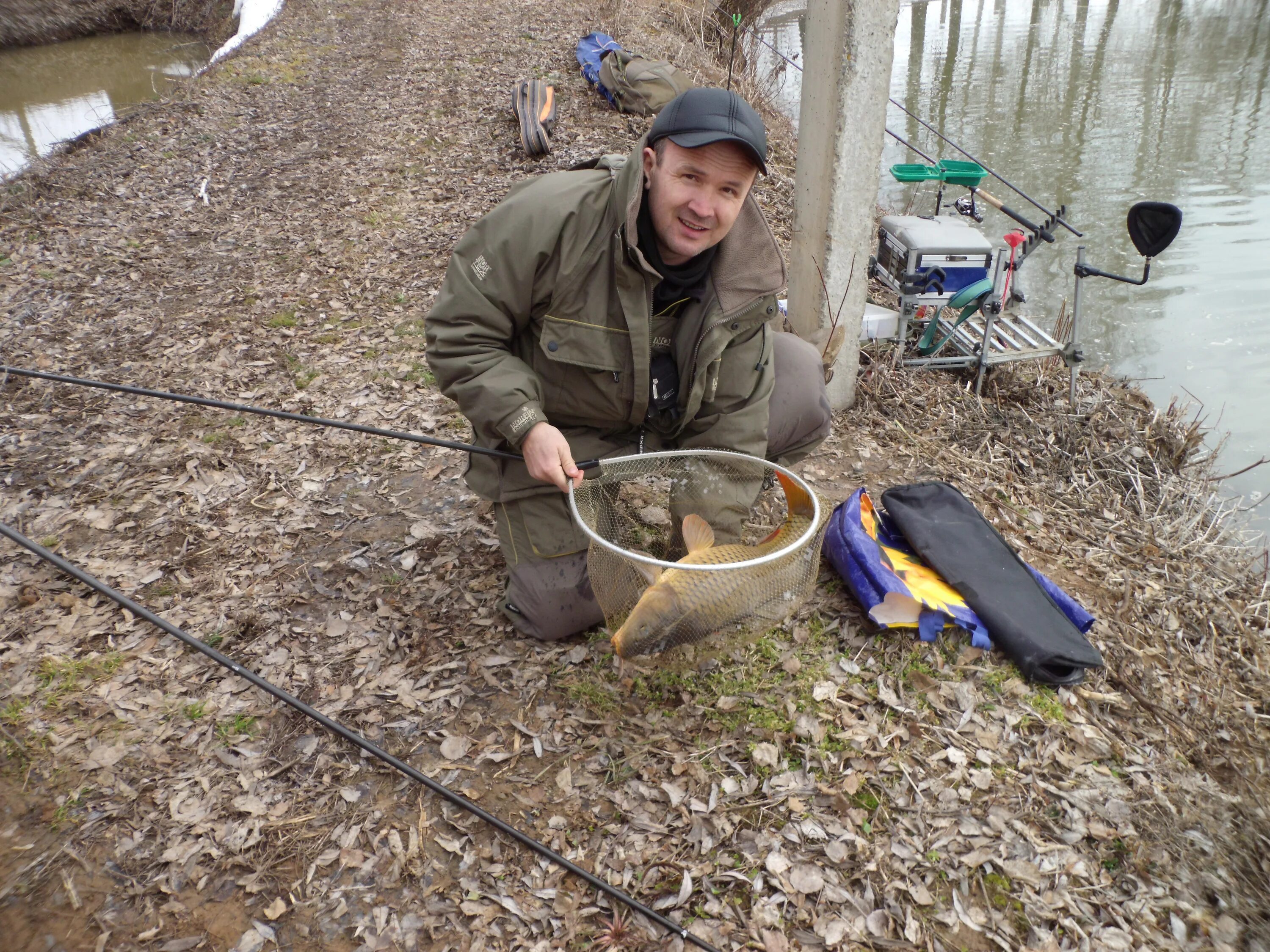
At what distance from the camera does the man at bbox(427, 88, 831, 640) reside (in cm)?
229

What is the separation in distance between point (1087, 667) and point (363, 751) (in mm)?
2348

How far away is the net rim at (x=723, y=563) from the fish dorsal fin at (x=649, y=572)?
0.09ft

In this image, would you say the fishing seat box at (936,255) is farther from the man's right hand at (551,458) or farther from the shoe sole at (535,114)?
the shoe sole at (535,114)

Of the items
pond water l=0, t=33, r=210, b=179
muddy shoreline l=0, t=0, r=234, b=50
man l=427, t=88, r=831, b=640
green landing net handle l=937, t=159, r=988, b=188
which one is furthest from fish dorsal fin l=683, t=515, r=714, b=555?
muddy shoreline l=0, t=0, r=234, b=50

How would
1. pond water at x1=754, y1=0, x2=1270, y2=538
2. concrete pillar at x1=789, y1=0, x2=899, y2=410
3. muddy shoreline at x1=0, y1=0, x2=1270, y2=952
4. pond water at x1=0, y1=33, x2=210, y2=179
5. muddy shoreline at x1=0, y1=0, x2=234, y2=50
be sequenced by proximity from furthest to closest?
muddy shoreline at x1=0, y1=0, x2=234, y2=50
pond water at x1=0, y1=33, x2=210, y2=179
pond water at x1=754, y1=0, x2=1270, y2=538
concrete pillar at x1=789, y1=0, x2=899, y2=410
muddy shoreline at x1=0, y1=0, x2=1270, y2=952

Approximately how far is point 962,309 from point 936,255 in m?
0.38

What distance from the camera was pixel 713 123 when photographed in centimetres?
214

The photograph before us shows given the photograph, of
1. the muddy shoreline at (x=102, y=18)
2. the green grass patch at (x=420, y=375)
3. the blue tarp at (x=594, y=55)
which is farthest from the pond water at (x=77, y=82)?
the green grass patch at (x=420, y=375)

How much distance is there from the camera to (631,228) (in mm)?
2301

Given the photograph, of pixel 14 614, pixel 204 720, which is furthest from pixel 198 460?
pixel 204 720

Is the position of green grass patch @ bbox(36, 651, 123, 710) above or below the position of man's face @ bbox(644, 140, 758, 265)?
below

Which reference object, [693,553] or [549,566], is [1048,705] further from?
[549,566]

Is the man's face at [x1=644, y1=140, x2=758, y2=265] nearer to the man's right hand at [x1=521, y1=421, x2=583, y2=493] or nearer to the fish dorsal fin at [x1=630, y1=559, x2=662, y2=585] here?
the man's right hand at [x1=521, y1=421, x2=583, y2=493]

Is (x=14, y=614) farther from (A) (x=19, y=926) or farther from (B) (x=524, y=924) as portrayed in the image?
(B) (x=524, y=924)
